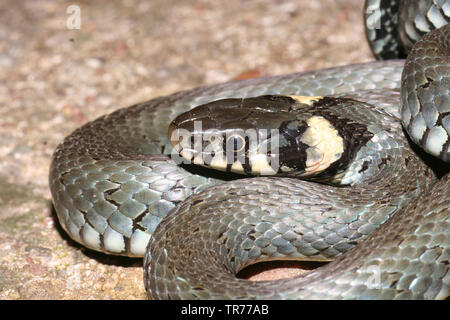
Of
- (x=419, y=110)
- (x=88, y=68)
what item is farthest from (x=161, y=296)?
(x=88, y=68)

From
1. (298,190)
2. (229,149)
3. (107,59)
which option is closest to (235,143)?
(229,149)

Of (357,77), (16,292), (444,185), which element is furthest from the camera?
(357,77)

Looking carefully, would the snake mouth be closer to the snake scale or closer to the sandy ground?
the snake scale

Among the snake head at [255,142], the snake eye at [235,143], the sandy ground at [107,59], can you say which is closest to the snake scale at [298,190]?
the snake head at [255,142]

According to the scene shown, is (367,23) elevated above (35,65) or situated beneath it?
elevated above

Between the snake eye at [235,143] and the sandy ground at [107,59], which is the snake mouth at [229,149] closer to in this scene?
the snake eye at [235,143]

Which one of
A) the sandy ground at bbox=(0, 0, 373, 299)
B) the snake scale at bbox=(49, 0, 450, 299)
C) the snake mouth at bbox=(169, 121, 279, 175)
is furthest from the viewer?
the sandy ground at bbox=(0, 0, 373, 299)

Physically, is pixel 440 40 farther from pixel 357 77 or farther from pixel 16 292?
pixel 16 292

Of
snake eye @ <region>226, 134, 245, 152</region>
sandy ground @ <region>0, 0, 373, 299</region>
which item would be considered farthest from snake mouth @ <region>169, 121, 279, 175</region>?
sandy ground @ <region>0, 0, 373, 299</region>
